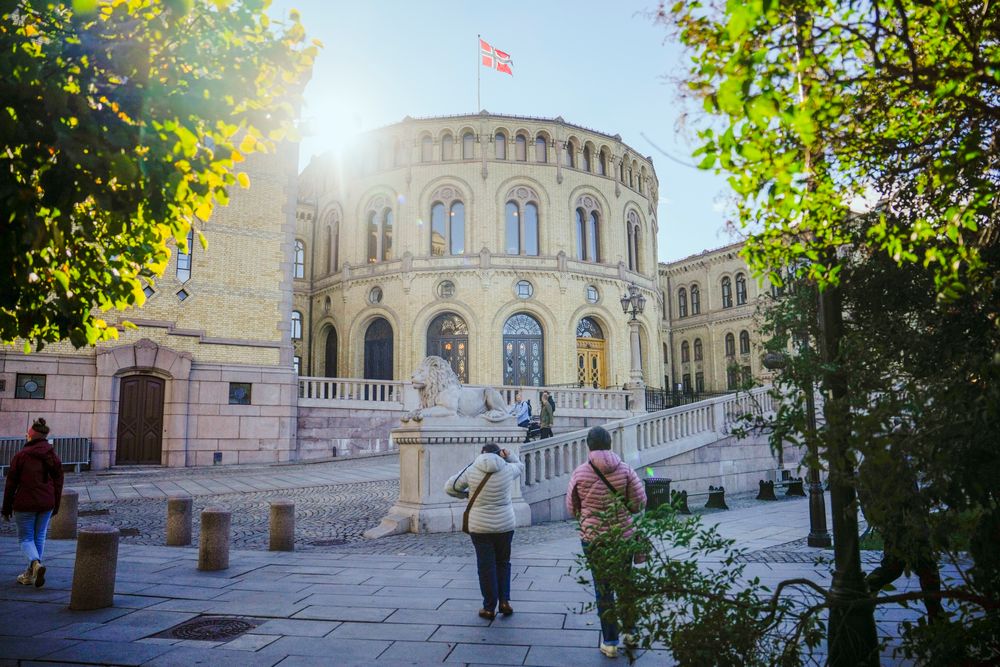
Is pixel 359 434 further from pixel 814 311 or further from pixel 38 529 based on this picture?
pixel 814 311

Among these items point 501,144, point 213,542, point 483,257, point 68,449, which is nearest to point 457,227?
point 483,257

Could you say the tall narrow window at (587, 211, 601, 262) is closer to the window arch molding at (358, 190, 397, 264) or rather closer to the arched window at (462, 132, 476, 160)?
the arched window at (462, 132, 476, 160)

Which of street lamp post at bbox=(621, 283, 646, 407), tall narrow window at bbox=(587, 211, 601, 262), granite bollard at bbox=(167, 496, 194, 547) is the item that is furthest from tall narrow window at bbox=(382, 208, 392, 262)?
granite bollard at bbox=(167, 496, 194, 547)

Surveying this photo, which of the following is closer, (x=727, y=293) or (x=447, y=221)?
(x=447, y=221)

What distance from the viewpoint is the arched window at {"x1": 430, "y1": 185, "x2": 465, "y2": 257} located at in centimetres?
3550

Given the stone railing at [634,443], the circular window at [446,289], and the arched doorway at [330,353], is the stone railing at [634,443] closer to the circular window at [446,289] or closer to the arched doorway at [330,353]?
the circular window at [446,289]

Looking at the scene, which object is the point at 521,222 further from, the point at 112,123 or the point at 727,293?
the point at 112,123

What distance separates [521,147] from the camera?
36.2 meters

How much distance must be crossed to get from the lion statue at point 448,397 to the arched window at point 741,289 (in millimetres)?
38978

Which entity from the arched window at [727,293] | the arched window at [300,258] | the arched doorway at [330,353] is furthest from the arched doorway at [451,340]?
the arched window at [727,293]

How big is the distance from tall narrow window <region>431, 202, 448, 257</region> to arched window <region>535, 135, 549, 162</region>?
5771 millimetres

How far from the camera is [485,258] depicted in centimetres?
3416

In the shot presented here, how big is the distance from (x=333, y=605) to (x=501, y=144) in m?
32.4

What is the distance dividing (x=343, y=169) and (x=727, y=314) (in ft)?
89.2
